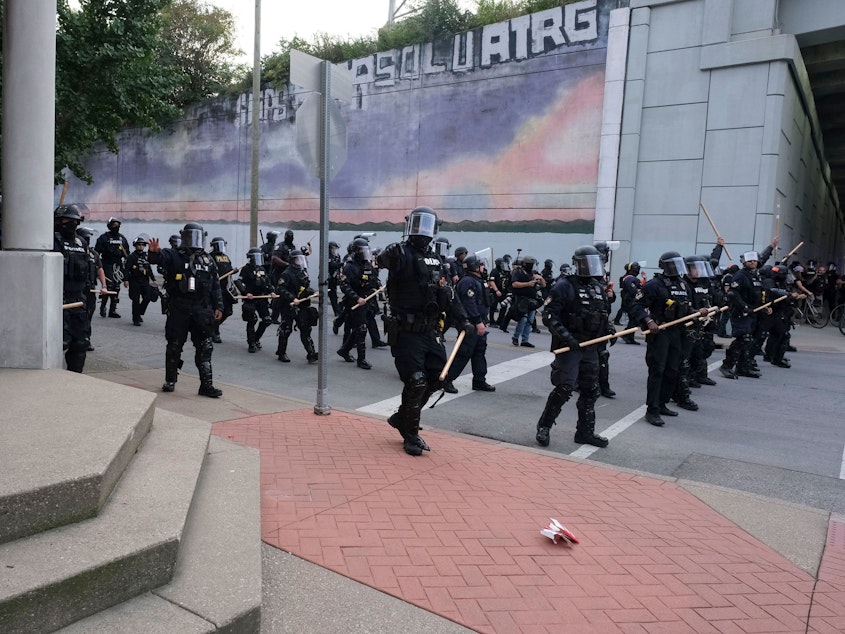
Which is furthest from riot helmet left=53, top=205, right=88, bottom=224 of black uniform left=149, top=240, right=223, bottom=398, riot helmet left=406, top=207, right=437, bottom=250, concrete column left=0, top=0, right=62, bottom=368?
riot helmet left=406, top=207, right=437, bottom=250

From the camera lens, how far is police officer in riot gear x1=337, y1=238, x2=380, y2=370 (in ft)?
34.7

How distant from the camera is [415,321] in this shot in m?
5.68

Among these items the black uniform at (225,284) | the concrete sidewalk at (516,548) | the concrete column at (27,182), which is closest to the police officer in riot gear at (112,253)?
the black uniform at (225,284)

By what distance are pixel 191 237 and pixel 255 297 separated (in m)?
4.06

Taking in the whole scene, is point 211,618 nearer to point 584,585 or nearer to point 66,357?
point 584,585

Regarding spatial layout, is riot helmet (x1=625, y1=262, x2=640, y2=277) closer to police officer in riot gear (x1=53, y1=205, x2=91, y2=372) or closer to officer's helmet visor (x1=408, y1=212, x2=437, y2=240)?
officer's helmet visor (x1=408, y1=212, x2=437, y2=240)

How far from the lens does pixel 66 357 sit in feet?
23.1

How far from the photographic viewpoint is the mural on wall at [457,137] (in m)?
19.2

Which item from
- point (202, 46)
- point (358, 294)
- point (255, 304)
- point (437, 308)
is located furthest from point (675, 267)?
point (202, 46)

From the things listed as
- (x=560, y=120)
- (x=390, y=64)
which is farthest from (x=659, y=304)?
(x=390, y=64)

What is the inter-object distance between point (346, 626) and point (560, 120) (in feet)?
60.8

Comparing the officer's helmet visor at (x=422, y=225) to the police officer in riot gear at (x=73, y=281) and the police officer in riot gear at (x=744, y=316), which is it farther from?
the police officer in riot gear at (x=744, y=316)

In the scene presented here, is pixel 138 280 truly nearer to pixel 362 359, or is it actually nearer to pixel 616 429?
pixel 362 359

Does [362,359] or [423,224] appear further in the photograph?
[362,359]
